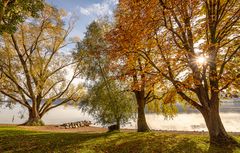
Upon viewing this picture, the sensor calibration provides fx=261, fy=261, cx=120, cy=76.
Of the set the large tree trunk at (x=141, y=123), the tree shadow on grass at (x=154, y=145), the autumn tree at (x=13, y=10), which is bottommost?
the tree shadow on grass at (x=154, y=145)

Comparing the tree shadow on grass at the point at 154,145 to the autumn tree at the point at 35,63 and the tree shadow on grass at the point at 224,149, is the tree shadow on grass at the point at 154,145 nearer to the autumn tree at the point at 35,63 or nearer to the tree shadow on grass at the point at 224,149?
the tree shadow on grass at the point at 224,149

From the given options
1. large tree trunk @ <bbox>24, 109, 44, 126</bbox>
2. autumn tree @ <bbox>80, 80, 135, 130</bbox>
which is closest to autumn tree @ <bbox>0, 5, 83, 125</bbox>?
large tree trunk @ <bbox>24, 109, 44, 126</bbox>

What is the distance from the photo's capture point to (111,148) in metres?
14.6

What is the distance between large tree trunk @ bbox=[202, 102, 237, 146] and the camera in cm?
1532

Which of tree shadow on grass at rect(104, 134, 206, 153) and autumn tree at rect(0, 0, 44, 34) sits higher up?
autumn tree at rect(0, 0, 44, 34)

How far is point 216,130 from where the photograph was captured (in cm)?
1553

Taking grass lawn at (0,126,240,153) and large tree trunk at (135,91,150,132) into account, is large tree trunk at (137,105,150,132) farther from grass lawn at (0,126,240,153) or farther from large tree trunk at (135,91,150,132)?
grass lawn at (0,126,240,153)

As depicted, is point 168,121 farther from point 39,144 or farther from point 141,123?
point 39,144

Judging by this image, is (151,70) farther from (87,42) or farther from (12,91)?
(12,91)

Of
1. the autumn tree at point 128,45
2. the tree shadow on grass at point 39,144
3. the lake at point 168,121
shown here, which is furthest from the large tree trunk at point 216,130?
the lake at point 168,121

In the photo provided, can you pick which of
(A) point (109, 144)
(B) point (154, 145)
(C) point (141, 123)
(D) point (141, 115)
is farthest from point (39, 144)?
(D) point (141, 115)

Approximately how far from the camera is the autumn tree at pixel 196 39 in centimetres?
1479

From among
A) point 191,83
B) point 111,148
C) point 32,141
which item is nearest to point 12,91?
point 32,141

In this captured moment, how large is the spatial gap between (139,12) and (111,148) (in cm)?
802
